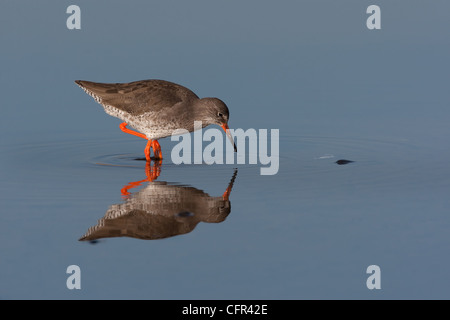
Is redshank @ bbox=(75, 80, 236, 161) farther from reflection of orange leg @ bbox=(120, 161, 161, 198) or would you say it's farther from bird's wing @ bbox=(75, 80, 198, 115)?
reflection of orange leg @ bbox=(120, 161, 161, 198)

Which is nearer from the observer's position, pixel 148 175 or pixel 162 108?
pixel 148 175

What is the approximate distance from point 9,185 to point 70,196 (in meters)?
1.36

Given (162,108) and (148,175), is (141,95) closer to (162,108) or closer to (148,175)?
(162,108)

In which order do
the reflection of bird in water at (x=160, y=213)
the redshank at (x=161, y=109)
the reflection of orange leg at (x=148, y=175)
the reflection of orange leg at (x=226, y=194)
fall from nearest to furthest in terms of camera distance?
the reflection of bird in water at (x=160, y=213) < the reflection of orange leg at (x=226, y=194) < the reflection of orange leg at (x=148, y=175) < the redshank at (x=161, y=109)

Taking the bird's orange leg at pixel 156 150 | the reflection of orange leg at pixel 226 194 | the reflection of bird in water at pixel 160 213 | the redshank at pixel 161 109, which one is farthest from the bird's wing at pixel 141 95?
the reflection of orange leg at pixel 226 194

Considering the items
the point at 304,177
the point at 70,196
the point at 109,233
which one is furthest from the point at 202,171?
the point at 109,233

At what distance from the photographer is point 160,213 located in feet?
33.1

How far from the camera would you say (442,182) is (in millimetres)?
11766

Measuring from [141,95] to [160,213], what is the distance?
16.1 ft

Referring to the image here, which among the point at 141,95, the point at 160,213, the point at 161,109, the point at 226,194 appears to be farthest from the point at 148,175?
the point at 141,95

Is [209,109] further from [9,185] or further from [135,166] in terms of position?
[9,185]

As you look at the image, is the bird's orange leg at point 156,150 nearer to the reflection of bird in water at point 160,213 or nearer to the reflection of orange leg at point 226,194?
the reflection of bird in water at point 160,213

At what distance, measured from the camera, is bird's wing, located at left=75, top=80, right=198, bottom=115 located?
14.4m

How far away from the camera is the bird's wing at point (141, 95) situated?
14.4 m
